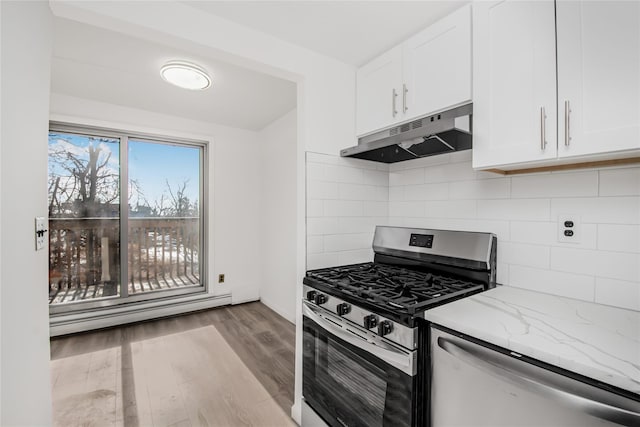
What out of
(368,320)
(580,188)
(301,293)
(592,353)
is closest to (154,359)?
(301,293)

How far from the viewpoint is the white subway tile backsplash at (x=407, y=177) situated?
1957mm

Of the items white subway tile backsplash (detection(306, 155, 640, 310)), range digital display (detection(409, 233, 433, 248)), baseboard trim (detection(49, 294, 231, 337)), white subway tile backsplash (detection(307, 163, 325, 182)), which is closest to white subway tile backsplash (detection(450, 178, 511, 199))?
white subway tile backsplash (detection(306, 155, 640, 310))

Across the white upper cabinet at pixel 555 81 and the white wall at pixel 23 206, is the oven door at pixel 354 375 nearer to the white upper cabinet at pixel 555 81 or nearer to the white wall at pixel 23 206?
the white upper cabinet at pixel 555 81

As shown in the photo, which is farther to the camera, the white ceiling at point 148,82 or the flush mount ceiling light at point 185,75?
the flush mount ceiling light at point 185,75

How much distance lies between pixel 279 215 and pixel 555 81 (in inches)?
111

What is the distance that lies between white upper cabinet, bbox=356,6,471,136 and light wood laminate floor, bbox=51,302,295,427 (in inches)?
76.1

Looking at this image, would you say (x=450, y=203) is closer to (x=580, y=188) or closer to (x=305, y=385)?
(x=580, y=188)

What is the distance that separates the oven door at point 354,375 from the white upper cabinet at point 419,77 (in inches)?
46.3

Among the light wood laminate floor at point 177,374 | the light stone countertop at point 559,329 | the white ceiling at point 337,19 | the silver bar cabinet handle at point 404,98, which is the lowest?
the light wood laminate floor at point 177,374

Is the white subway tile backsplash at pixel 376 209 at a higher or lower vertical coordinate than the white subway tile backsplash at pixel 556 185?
lower

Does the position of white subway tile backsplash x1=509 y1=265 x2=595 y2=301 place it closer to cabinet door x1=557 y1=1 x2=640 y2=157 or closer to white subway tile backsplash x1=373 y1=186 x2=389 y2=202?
→ cabinet door x1=557 y1=1 x2=640 y2=157

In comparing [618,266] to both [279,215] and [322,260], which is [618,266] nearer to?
→ [322,260]

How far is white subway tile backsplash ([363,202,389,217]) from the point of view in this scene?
204cm

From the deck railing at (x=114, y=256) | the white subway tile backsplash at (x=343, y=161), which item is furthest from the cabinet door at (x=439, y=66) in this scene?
the deck railing at (x=114, y=256)
